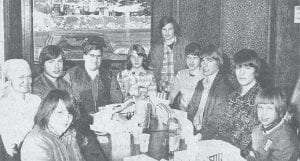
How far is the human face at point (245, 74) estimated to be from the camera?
1.92m

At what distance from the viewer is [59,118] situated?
140cm

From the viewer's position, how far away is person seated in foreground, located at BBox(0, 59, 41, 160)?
1.76m

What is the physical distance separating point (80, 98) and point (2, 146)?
62 cm

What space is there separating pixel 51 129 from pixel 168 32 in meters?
1.41

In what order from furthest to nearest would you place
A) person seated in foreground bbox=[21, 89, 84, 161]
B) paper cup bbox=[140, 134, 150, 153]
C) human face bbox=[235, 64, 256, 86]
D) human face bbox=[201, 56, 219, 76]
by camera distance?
human face bbox=[201, 56, 219, 76] → human face bbox=[235, 64, 256, 86] → paper cup bbox=[140, 134, 150, 153] → person seated in foreground bbox=[21, 89, 84, 161]

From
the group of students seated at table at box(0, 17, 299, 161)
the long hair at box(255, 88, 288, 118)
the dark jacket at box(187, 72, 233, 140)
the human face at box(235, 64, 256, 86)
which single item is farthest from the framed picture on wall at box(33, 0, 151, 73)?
the long hair at box(255, 88, 288, 118)

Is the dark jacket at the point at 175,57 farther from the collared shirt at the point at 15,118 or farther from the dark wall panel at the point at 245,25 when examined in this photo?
the collared shirt at the point at 15,118

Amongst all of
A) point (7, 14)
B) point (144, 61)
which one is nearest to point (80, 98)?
point (144, 61)

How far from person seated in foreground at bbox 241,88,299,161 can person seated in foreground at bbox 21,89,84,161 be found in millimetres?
710

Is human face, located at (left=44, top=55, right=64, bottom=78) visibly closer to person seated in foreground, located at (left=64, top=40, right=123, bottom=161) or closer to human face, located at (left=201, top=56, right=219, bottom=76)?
person seated in foreground, located at (left=64, top=40, right=123, bottom=161)

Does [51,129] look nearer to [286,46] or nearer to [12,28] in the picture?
[12,28]

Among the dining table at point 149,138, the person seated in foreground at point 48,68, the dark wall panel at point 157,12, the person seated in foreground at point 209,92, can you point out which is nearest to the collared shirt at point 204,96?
the person seated in foreground at point 209,92

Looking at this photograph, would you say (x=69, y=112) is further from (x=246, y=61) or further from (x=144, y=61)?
(x=144, y=61)

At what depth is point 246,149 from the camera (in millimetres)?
1726
